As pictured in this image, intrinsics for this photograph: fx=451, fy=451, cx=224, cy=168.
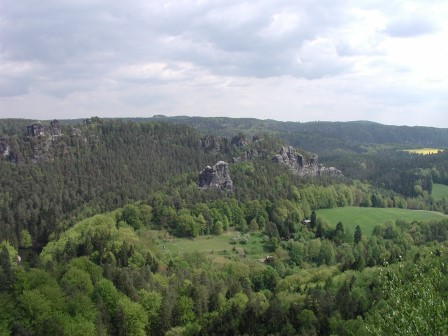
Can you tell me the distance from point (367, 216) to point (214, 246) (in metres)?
73.3

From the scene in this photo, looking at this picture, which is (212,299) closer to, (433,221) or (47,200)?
(433,221)

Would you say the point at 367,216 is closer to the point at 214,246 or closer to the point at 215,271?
the point at 214,246

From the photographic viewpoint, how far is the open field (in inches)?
6870

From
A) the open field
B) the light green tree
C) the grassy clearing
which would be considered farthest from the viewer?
the open field

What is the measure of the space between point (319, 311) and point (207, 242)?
79.9m

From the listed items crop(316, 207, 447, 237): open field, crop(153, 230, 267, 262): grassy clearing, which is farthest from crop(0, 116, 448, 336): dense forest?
crop(316, 207, 447, 237): open field

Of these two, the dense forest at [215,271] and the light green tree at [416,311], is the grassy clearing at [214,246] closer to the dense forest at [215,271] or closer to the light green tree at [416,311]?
the dense forest at [215,271]

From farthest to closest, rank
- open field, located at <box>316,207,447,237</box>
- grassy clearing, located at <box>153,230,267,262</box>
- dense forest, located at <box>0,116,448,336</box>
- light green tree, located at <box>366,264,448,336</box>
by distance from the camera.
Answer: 1. open field, located at <box>316,207,447,237</box>
2. grassy clearing, located at <box>153,230,267,262</box>
3. dense forest, located at <box>0,116,448,336</box>
4. light green tree, located at <box>366,264,448,336</box>

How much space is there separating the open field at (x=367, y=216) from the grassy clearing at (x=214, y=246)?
39.5 meters

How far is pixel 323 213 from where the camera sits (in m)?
194

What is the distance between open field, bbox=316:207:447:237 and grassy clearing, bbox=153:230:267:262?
39509mm

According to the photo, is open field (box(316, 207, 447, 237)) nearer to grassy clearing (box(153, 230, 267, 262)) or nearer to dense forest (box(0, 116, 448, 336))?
dense forest (box(0, 116, 448, 336))

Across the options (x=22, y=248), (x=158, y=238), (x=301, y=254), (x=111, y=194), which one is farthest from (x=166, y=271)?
(x=111, y=194)

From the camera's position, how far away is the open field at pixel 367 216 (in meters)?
174
